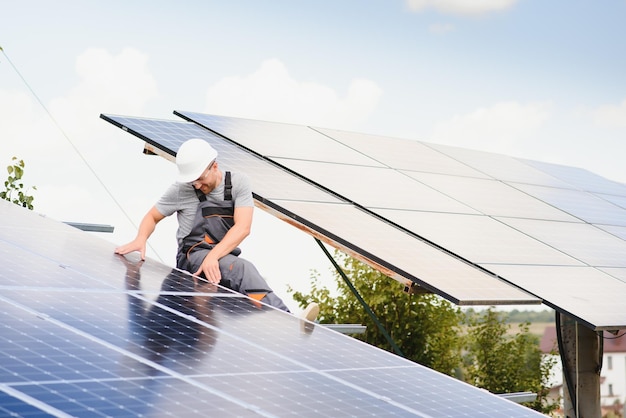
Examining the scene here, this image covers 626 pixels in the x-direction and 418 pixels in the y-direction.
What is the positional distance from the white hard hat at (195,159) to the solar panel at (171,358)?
112 centimetres

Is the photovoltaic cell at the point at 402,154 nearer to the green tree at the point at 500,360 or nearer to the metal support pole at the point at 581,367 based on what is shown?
the metal support pole at the point at 581,367

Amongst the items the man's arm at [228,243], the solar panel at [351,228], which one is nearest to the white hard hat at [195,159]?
the man's arm at [228,243]

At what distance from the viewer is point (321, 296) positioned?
69.1 feet

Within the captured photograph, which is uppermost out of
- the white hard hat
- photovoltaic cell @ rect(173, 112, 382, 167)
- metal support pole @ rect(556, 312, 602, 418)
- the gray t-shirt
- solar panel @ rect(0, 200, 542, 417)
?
photovoltaic cell @ rect(173, 112, 382, 167)

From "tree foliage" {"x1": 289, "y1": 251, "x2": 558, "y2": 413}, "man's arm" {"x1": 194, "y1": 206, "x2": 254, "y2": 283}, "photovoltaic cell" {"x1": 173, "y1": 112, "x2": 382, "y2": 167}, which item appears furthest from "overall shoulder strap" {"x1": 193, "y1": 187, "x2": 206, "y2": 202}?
"tree foliage" {"x1": 289, "y1": 251, "x2": 558, "y2": 413}

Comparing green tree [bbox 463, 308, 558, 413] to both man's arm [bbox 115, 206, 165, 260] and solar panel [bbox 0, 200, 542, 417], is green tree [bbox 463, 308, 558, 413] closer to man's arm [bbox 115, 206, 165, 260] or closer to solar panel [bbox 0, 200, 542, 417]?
man's arm [bbox 115, 206, 165, 260]

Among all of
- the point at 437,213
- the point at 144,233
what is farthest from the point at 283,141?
the point at 144,233

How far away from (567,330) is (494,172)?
321 centimetres

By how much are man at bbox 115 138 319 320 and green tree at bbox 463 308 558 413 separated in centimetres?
1428

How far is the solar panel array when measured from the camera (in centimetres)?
896

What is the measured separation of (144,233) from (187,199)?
0.50m

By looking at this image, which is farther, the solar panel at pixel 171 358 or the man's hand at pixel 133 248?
the man's hand at pixel 133 248

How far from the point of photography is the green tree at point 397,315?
19.8 m

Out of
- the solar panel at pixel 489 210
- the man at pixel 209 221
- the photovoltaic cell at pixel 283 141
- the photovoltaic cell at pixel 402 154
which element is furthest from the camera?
the photovoltaic cell at pixel 402 154
